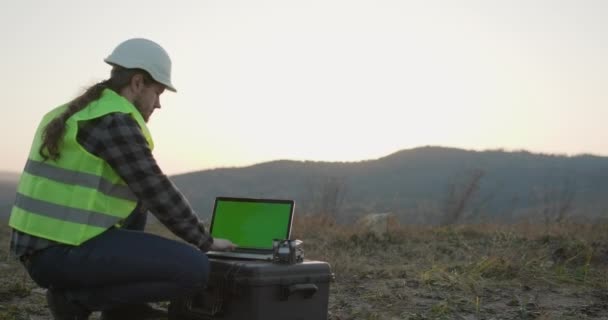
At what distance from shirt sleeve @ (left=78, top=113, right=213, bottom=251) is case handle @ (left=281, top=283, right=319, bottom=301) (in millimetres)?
751

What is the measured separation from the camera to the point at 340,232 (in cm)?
915

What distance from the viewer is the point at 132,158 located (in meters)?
3.02

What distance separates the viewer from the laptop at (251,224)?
3.84 meters

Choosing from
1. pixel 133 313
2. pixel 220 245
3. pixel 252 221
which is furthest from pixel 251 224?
pixel 133 313

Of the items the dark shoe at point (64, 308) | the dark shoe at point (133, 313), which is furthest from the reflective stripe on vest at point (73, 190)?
the dark shoe at point (133, 313)

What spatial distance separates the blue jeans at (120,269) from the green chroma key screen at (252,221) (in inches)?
24.2

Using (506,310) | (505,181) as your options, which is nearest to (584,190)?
(505,181)

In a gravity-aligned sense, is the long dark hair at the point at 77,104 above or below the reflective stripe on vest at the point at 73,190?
above

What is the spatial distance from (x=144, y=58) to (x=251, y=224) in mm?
1205

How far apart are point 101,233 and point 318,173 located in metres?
49.2

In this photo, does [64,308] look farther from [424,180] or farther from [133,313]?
[424,180]

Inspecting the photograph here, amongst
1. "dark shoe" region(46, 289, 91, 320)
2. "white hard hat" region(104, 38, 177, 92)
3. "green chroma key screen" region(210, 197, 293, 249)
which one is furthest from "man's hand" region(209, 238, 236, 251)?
"white hard hat" region(104, 38, 177, 92)

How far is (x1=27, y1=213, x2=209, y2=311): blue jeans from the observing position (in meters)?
3.05

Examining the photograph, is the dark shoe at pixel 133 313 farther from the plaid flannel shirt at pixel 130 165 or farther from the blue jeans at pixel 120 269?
the plaid flannel shirt at pixel 130 165
